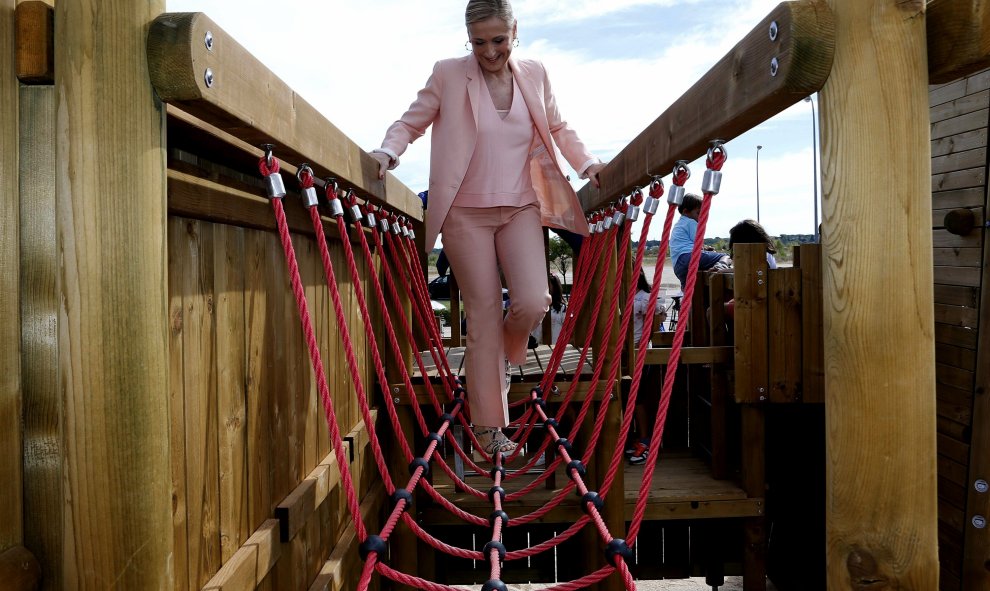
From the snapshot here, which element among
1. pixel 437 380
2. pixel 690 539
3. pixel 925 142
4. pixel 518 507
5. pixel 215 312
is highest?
pixel 925 142

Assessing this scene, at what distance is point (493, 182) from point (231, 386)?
1.26 meters

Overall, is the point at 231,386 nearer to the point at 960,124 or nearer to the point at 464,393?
the point at 464,393

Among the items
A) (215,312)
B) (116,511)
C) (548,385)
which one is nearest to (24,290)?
(116,511)

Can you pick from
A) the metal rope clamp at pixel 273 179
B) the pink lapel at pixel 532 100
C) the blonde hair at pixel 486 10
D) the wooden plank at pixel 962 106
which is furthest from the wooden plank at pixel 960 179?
the metal rope clamp at pixel 273 179

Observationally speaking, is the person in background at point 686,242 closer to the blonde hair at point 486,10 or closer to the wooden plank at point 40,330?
the blonde hair at point 486,10

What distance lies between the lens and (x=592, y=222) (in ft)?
10.9

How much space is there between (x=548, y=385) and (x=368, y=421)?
163cm

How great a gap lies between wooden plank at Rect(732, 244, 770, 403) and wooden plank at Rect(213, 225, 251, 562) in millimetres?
3280

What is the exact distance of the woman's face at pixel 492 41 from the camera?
8.09ft

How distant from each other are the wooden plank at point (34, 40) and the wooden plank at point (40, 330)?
35 mm

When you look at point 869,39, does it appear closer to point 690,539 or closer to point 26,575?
point 26,575

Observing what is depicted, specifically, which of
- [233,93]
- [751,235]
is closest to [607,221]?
[233,93]

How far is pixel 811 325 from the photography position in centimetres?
442

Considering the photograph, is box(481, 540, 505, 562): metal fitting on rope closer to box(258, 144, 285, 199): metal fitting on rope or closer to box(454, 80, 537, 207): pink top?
box(258, 144, 285, 199): metal fitting on rope
